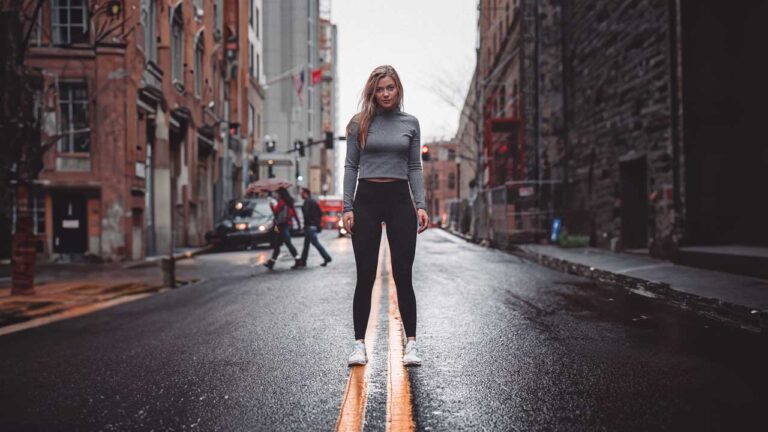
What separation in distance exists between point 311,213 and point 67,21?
8.69 m

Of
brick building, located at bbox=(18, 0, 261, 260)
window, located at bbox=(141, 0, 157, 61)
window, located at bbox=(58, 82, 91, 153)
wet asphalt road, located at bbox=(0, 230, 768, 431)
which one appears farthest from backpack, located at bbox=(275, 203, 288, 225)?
window, located at bbox=(141, 0, 157, 61)

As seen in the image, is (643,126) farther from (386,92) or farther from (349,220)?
(349,220)

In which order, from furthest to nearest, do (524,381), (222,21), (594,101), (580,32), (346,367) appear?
(222,21) → (580,32) → (594,101) → (346,367) → (524,381)

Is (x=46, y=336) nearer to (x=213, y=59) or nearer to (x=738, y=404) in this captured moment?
(x=738, y=404)

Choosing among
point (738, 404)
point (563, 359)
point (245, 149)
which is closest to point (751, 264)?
point (563, 359)

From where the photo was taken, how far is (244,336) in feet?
20.9

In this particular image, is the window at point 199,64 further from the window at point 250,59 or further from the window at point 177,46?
the window at point 250,59

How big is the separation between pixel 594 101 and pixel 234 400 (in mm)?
17332

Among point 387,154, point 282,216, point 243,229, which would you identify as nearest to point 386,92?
point 387,154

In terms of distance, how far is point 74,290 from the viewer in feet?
36.4

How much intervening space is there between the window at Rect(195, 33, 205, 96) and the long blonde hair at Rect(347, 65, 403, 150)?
26.7m

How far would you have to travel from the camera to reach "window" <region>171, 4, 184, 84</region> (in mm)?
26234

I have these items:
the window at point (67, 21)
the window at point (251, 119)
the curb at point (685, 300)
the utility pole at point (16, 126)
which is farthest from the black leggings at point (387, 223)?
the window at point (251, 119)

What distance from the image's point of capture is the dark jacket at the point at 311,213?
16172 mm
